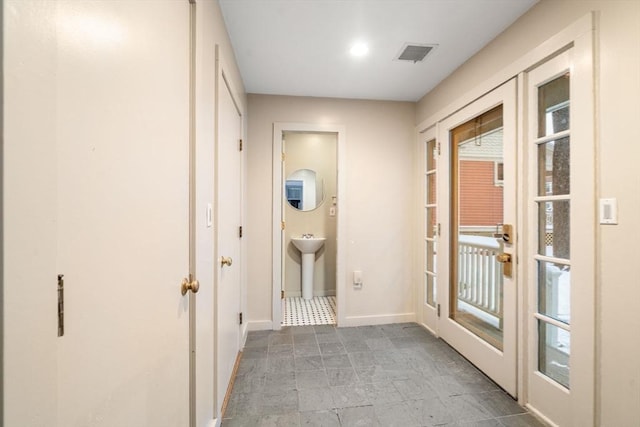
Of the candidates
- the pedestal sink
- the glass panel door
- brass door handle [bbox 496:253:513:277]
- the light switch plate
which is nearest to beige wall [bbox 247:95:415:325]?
the glass panel door

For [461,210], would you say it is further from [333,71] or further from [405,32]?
[333,71]

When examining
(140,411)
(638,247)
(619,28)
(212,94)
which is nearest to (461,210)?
(638,247)

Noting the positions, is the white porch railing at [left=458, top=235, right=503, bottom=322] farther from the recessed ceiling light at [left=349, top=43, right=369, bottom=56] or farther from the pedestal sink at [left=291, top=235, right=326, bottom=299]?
the pedestal sink at [left=291, top=235, right=326, bottom=299]

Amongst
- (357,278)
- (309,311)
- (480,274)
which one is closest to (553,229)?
(480,274)

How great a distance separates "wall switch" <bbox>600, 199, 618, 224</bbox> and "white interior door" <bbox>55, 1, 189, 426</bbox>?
1802 millimetres

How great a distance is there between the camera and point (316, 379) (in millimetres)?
1991

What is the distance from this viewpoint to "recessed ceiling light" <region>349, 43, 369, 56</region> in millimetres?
2027

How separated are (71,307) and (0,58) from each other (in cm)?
40

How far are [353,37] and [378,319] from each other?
2.60m

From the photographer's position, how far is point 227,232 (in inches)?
74.0

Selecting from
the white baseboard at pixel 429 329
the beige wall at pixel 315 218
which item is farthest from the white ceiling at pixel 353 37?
the white baseboard at pixel 429 329

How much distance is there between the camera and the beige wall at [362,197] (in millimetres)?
2834

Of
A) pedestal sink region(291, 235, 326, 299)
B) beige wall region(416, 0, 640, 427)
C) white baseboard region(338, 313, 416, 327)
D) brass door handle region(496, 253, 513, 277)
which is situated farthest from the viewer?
pedestal sink region(291, 235, 326, 299)

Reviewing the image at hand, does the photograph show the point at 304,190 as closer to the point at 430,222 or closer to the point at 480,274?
the point at 430,222
